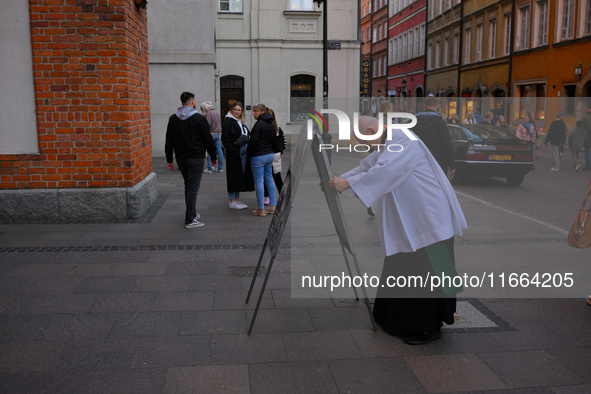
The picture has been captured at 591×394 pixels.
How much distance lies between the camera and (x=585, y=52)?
2422 centimetres

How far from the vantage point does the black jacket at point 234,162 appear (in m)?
9.22

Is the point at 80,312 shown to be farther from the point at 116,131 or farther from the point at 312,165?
the point at 116,131

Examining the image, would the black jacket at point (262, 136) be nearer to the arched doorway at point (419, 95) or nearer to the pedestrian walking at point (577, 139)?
the pedestrian walking at point (577, 139)

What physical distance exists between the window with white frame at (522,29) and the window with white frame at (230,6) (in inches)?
563

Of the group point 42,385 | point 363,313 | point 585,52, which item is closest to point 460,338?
point 363,313

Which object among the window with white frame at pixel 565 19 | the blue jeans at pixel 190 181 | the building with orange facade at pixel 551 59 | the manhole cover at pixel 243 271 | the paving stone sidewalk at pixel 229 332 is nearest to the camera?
the paving stone sidewalk at pixel 229 332

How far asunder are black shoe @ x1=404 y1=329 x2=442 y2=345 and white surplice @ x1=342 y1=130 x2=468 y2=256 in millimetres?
607

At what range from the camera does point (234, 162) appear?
9.32m

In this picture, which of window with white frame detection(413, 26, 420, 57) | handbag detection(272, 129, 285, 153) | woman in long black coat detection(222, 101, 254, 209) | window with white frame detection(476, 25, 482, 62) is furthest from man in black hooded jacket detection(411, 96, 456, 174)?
window with white frame detection(413, 26, 420, 57)

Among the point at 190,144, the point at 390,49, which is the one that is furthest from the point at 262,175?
the point at 390,49

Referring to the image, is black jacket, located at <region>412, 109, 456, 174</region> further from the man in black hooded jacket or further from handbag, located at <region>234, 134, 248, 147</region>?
handbag, located at <region>234, 134, 248, 147</region>

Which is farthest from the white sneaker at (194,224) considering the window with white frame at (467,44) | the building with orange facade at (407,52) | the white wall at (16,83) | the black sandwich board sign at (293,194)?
the building with orange facade at (407,52)

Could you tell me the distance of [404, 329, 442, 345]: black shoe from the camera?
420cm

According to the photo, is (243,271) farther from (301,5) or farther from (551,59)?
(551,59)
